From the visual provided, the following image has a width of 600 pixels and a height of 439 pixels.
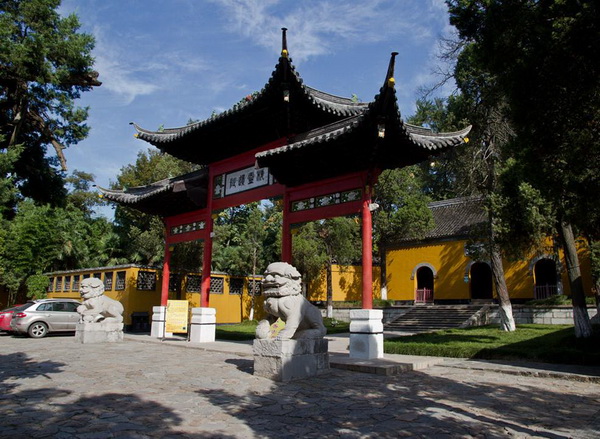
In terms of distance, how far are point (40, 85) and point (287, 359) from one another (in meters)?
20.5

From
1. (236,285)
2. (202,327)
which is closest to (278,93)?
(202,327)

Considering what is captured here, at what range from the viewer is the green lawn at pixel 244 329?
1421 cm

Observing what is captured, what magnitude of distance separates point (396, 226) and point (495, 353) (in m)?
14.5

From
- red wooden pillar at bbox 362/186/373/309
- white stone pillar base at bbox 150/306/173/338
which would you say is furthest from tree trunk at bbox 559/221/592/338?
white stone pillar base at bbox 150/306/173/338

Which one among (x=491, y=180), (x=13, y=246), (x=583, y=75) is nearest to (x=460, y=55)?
(x=491, y=180)

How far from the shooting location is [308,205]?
1038 cm

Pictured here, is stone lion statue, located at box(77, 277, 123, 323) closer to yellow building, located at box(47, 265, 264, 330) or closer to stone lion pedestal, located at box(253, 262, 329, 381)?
yellow building, located at box(47, 265, 264, 330)

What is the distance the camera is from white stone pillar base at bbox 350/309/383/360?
8547mm

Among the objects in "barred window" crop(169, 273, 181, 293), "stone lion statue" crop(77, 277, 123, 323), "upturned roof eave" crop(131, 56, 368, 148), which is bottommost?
"stone lion statue" crop(77, 277, 123, 323)

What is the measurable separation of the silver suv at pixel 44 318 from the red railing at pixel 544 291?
19.6 meters

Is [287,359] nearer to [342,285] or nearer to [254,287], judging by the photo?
[254,287]

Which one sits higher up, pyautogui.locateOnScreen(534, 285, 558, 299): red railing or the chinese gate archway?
the chinese gate archway

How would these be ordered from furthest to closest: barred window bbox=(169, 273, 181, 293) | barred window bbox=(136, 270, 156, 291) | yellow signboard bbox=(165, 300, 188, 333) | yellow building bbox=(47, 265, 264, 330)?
barred window bbox=(169, 273, 181, 293) < barred window bbox=(136, 270, 156, 291) < yellow building bbox=(47, 265, 264, 330) < yellow signboard bbox=(165, 300, 188, 333)

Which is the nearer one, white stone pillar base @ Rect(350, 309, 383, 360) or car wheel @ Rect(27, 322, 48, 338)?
white stone pillar base @ Rect(350, 309, 383, 360)
